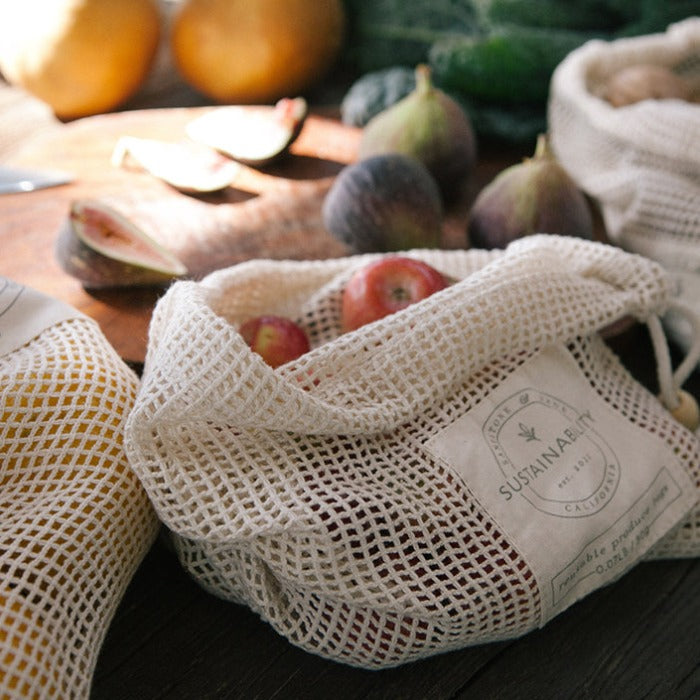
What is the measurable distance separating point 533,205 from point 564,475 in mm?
385

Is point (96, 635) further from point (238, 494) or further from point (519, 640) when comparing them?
point (519, 640)

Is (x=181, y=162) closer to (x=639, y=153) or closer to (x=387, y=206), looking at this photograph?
(x=387, y=206)

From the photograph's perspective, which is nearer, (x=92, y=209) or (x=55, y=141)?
(x=92, y=209)

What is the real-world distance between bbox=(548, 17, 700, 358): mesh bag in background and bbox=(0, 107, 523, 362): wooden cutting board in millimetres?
159

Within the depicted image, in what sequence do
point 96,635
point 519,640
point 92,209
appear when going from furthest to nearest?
1. point 92,209
2. point 519,640
3. point 96,635

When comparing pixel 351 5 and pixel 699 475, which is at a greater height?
pixel 351 5

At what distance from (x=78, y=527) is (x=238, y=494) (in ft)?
0.35

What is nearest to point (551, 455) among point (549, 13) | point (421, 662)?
point (421, 662)

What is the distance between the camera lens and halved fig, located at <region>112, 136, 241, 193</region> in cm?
110

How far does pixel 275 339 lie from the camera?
73 centimetres

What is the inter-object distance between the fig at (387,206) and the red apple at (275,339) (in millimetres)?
223

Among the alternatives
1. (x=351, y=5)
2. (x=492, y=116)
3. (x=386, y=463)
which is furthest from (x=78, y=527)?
(x=351, y=5)

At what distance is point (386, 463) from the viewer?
0.62m

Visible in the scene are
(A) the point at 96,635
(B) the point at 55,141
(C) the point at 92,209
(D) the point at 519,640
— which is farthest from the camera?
(B) the point at 55,141
